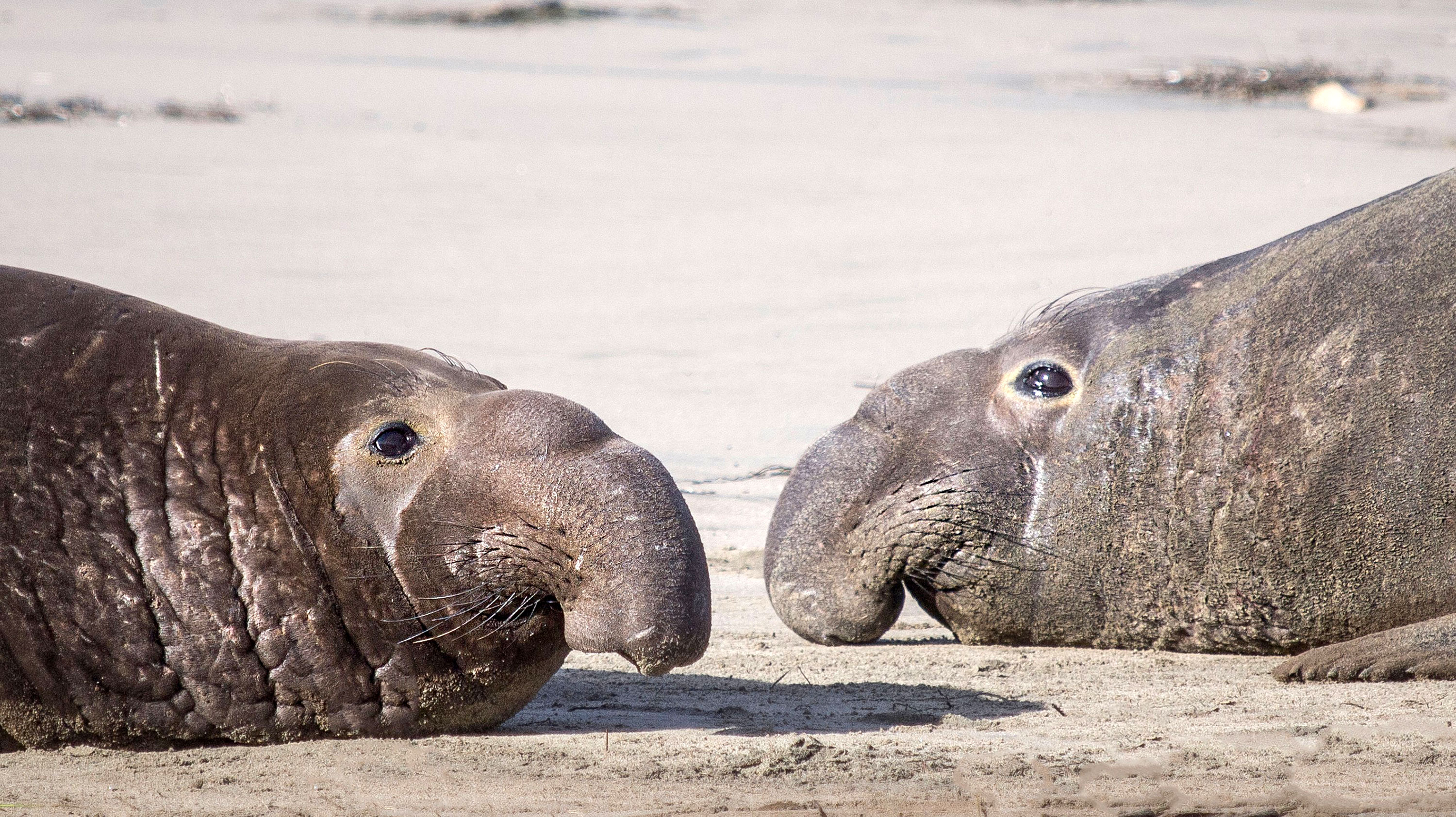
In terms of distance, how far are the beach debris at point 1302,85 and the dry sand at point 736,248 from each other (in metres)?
0.49

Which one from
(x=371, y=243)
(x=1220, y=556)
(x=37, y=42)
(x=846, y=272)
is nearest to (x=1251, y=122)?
(x=846, y=272)

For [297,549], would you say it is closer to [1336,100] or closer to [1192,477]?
[1192,477]

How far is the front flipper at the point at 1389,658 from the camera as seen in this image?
194 inches

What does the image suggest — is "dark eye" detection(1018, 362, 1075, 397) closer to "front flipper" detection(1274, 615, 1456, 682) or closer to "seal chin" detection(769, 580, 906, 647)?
"seal chin" detection(769, 580, 906, 647)

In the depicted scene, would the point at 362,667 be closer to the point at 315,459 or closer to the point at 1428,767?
the point at 315,459

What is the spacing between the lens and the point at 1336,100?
61.8 feet

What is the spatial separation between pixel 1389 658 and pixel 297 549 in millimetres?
3264

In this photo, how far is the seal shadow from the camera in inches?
181

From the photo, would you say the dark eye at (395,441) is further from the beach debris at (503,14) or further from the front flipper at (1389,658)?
the beach debris at (503,14)

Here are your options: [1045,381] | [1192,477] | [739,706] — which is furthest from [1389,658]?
[739,706]

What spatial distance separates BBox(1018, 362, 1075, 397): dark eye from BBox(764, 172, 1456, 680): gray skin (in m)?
0.01

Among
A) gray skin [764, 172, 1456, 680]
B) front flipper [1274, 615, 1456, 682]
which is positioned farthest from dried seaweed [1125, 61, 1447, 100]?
front flipper [1274, 615, 1456, 682]

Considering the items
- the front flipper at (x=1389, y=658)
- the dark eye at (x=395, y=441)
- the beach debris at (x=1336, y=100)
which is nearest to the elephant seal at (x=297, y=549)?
the dark eye at (x=395, y=441)

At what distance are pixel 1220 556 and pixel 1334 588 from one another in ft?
1.21
